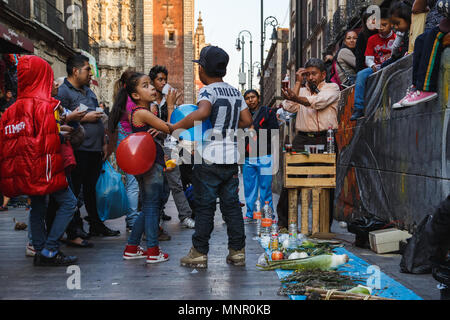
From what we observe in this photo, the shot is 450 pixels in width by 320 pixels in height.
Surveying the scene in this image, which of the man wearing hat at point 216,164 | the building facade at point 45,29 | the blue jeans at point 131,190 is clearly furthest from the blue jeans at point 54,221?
the building facade at point 45,29

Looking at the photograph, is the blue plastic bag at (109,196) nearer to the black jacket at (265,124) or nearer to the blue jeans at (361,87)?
the black jacket at (265,124)

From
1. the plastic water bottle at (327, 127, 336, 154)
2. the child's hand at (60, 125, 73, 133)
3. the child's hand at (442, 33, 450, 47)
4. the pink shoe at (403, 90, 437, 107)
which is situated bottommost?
the plastic water bottle at (327, 127, 336, 154)

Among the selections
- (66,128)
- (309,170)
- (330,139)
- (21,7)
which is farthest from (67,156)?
(21,7)

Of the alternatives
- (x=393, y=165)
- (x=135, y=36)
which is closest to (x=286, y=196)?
(x=393, y=165)

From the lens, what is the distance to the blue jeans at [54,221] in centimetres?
461

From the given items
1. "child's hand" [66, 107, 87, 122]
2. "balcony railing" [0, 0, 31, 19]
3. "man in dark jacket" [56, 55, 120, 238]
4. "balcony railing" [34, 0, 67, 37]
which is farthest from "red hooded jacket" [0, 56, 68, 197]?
"balcony railing" [34, 0, 67, 37]

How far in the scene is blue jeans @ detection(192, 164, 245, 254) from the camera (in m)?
4.54

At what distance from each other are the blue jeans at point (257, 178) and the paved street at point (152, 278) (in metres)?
2.16

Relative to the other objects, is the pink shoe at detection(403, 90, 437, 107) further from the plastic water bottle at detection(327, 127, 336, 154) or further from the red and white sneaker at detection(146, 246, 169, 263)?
the red and white sneaker at detection(146, 246, 169, 263)

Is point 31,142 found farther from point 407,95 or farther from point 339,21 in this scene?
point 339,21

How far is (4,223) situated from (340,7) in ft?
60.5

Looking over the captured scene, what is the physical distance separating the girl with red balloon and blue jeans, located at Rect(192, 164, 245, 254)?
471 millimetres

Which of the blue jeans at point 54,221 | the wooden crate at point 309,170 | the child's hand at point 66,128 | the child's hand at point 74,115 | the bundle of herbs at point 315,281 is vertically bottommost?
the bundle of herbs at point 315,281

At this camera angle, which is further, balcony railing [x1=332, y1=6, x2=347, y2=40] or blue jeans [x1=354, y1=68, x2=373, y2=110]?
balcony railing [x1=332, y1=6, x2=347, y2=40]
